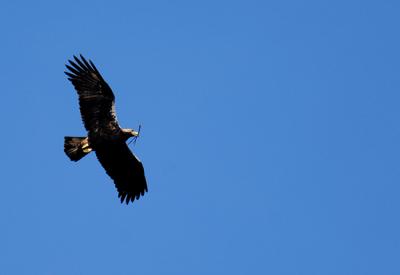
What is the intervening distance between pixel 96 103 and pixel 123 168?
176 cm

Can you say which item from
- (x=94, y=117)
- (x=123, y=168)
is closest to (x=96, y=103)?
(x=94, y=117)

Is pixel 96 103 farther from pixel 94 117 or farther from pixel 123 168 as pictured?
pixel 123 168

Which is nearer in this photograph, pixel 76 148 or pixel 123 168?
pixel 76 148

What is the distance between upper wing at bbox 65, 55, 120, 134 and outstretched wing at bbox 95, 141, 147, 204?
0.45 meters

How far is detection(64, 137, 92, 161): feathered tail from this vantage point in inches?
683

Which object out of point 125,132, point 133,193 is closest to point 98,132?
point 125,132

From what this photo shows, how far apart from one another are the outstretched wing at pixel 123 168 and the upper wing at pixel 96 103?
45 cm

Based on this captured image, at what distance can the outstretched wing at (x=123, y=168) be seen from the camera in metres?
17.7

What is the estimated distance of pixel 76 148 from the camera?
57.1ft

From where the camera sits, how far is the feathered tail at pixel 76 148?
17.3 metres

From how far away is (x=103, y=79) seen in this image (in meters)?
17.3

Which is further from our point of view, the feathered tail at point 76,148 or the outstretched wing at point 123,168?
the outstretched wing at point 123,168

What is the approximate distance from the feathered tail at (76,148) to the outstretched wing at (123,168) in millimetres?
334

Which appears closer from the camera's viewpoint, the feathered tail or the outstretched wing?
the feathered tail
